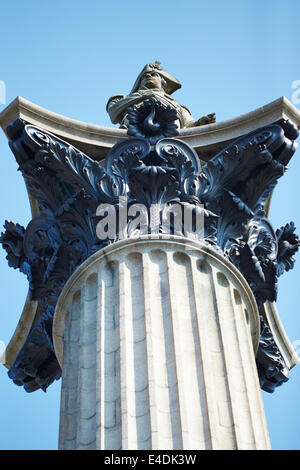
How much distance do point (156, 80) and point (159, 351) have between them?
39.9 feet

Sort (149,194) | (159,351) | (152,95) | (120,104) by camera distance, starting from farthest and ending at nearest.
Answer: (120,104) < (152,95) < (149,194) < (159,351)

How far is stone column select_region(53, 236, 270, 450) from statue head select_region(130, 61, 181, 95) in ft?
28.5

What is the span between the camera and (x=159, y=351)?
18.6m

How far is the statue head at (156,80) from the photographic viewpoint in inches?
1145

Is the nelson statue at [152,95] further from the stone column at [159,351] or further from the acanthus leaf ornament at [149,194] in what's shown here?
the stone column at [159,351]

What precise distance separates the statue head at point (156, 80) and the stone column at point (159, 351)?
869 centimetres

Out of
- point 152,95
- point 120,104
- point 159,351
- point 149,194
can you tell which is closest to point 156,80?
point 120,104

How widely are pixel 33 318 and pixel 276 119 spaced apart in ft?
23.7

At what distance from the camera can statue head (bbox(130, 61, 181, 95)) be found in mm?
29094

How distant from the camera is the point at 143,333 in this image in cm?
1900

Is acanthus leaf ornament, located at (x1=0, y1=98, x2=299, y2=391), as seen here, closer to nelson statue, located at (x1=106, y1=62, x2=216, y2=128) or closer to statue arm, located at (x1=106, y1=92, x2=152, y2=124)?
nelson statue, located at (x1=106, y1=62, x2=216, y2=128)

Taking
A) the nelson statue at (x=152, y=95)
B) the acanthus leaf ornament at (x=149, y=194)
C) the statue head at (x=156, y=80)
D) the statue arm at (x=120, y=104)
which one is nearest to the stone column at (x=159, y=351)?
the acanthus leaf ornament at (x=149, y=194)

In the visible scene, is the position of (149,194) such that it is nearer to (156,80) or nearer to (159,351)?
(159,351)
